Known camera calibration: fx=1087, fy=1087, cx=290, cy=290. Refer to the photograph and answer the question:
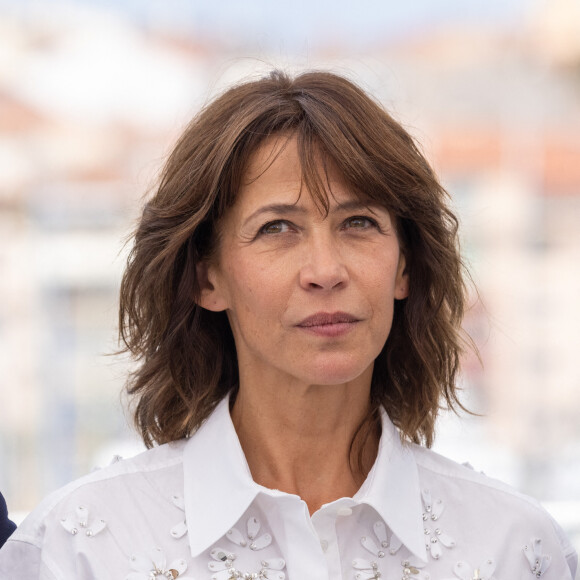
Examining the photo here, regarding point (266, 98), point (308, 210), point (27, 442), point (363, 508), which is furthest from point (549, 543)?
point (27, 442)

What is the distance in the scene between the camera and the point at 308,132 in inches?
68.2

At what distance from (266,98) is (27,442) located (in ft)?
18.0

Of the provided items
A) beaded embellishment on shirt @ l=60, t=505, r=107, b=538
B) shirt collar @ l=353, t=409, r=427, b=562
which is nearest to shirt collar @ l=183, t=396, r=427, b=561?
shirt collar @ l=353, t=409, r=427, b=562

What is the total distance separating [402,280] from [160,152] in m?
5.10

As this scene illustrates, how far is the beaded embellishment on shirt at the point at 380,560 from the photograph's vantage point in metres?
1.68

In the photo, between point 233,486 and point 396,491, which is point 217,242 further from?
point 396,491

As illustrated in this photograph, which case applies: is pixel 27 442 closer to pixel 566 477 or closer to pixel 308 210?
pixel 566 477

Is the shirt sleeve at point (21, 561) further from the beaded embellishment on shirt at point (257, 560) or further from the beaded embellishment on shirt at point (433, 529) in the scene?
the beaded embellishment on shirt at point (433, 529)

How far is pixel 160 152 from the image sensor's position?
681 centimetres

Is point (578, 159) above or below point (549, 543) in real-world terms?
above

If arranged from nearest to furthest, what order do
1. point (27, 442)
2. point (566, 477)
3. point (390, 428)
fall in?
1. point (390, 428)
2. point (27, 442)
3. point (566, 477)

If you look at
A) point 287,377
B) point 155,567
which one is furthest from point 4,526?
point 287,377

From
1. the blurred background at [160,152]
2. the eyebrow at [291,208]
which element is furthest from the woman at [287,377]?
the blurred background at [160,152]

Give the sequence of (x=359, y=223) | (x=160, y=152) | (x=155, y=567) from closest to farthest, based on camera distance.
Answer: (x=155, y=567), (x=359, y=223), (x=160, y=152)
